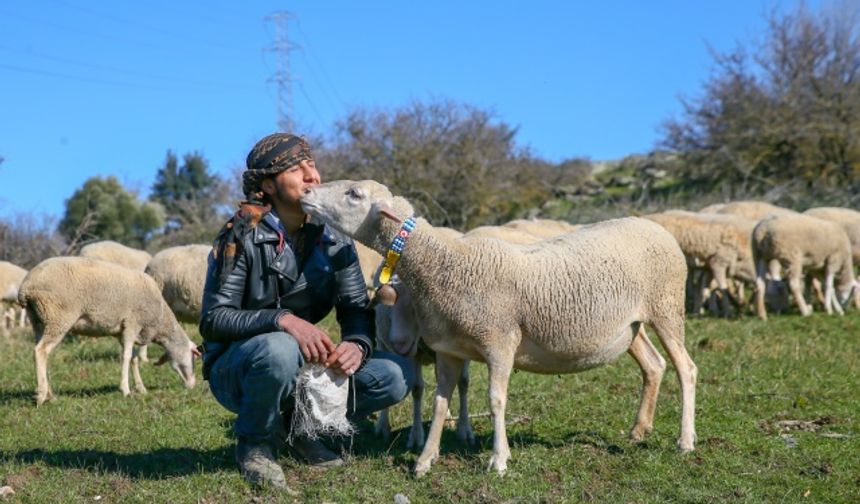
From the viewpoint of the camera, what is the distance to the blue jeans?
14.5ft

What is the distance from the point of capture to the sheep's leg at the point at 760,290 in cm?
1260

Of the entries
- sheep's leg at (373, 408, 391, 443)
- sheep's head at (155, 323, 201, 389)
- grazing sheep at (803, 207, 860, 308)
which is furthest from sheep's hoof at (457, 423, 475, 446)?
grazing sheep at (803, 207, 860, 308)

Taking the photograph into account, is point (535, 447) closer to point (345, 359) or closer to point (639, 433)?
point (639, 433)

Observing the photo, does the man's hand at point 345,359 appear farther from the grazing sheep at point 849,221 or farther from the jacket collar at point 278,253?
the grazing sheep at point 849,221

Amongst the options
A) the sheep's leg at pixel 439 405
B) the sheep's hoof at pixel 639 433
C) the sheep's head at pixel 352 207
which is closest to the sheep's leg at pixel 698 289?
the sheep's hoof at pixel 639 433

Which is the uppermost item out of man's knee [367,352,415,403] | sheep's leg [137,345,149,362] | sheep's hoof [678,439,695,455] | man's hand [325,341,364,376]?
man's hand [325,341,364,376]

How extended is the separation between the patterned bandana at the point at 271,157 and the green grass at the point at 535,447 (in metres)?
1.54

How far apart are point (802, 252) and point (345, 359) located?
1005cm

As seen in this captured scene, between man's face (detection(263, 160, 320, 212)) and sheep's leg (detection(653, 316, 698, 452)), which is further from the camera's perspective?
sheep's leg (detection(653, 316, 698, 452))

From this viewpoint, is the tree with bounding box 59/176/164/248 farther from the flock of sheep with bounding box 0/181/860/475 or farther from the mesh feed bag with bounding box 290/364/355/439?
the mesh feed bag with bounding box 290/364/355/439

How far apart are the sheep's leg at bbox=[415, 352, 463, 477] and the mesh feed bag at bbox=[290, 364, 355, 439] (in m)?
0.47

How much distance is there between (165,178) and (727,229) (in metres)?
38.8

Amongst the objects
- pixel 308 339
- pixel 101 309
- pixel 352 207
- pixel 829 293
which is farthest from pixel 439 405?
pixel 829 293

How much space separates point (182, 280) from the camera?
37.9 feet
